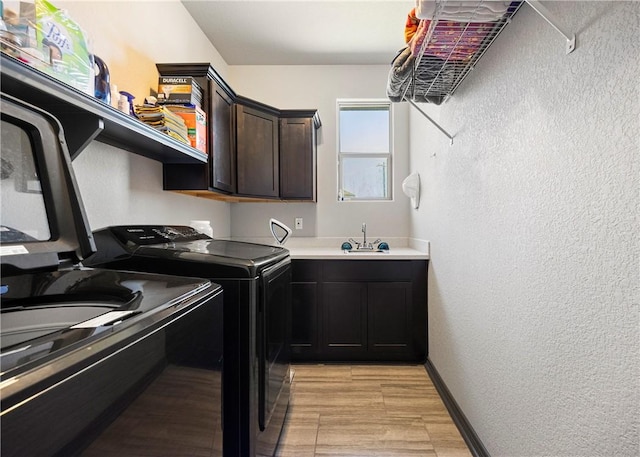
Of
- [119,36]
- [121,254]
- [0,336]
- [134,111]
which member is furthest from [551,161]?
[119,36]

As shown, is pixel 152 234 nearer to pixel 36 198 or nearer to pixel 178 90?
pixel 36 198

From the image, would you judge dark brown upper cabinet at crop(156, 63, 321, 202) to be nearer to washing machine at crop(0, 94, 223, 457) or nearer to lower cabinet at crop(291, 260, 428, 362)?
lower cabinet at crop(291, 260, 428, 362)

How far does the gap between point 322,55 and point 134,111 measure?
1926 mm

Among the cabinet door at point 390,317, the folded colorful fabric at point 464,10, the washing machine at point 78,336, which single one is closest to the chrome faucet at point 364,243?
the cabinet door at point 390,317

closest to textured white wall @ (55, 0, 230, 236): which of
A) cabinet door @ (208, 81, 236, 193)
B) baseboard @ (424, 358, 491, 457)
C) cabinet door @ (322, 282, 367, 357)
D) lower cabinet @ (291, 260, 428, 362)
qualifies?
cabinet door @ (208, 81, 236, 193)

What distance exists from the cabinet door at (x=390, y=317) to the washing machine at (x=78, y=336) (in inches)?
70.2

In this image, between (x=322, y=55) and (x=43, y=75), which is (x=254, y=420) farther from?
(x=322, y=55)

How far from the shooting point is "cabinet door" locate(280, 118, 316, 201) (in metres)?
2.88

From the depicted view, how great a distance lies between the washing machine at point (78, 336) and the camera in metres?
0.42

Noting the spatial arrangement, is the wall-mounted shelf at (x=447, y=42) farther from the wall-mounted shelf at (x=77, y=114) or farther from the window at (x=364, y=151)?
the window at (x=364, y=151)

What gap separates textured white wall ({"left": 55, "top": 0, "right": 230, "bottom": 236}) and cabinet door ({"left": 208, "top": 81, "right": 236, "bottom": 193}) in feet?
1.01

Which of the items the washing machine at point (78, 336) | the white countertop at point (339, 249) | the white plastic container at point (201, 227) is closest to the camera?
the washing machine at point (78, 336)

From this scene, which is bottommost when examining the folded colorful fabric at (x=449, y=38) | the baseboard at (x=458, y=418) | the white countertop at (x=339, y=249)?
the baseboard at (x=458, y=418)

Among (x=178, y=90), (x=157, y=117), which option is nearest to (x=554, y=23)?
(x=157, y=117)
